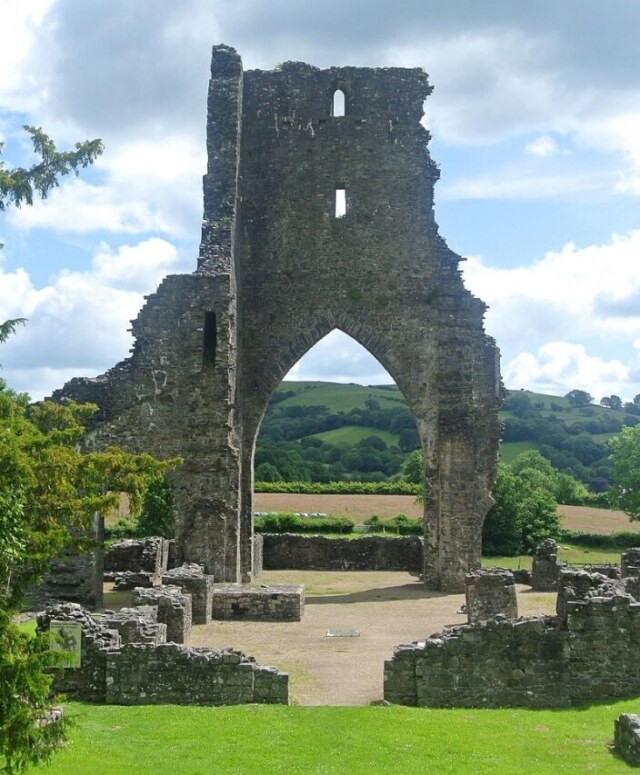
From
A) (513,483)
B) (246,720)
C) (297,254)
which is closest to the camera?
(246,720)

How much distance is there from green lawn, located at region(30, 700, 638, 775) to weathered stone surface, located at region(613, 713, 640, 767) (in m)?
0.14

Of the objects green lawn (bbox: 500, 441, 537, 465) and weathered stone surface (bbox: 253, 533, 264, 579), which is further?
green lawn (bbox: 500, 441, 537, 465)

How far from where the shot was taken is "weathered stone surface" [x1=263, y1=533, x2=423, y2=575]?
31.6 metres

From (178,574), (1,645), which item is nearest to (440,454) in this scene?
(178,574)

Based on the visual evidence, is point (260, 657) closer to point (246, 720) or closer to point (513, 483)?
point (246, 720)

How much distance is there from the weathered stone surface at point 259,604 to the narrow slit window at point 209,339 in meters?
5.87

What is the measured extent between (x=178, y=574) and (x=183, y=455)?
4041 millimetres

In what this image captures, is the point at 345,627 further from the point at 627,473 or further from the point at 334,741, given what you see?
the point at 627,473

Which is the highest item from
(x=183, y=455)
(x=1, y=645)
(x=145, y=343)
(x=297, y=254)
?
(x=297, y=254)

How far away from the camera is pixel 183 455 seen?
22.9 metres

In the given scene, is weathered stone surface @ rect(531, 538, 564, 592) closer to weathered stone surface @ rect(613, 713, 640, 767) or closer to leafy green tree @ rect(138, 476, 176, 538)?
leafy green tree @ rect(138, 476, 176, 538)

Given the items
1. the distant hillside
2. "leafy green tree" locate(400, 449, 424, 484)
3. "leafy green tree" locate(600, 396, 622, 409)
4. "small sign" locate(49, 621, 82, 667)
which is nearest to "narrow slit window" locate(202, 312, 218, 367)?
"small sign" locate(49, 621, 82, 667)

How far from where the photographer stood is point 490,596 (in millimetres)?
18531

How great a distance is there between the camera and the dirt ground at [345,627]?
1333 cm
